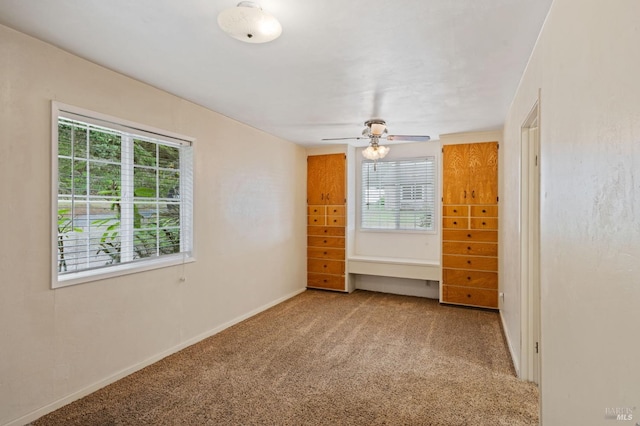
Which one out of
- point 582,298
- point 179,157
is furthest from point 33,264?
point 582,298

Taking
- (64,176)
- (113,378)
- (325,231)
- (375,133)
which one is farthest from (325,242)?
(64,176)

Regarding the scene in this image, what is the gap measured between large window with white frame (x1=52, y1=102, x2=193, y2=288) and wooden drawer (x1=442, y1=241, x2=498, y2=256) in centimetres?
345

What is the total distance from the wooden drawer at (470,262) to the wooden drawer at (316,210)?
2033mm

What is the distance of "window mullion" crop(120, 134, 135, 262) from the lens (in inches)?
111

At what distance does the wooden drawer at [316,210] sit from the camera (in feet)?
18.3

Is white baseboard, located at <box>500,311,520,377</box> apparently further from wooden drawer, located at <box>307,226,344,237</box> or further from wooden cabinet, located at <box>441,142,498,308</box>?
wooden drawer, located at <box>307,226,344,237</box>

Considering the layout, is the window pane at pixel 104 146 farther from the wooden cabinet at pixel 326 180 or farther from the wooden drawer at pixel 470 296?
the wooden drawer at pixel 470 296

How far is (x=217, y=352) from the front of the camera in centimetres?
319

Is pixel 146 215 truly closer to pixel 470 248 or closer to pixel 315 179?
pixel 315 179

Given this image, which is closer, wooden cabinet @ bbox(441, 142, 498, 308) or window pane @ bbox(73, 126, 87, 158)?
window pane @ bbox(73, 126, 87, 158)

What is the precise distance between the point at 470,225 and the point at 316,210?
2.40 m

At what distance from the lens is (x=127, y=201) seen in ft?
9.38

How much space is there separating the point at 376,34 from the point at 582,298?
172cm

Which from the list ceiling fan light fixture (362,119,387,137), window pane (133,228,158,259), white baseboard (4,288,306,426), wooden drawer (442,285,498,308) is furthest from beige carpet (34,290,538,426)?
ceiling fan light fixture (362,119,387,137)
